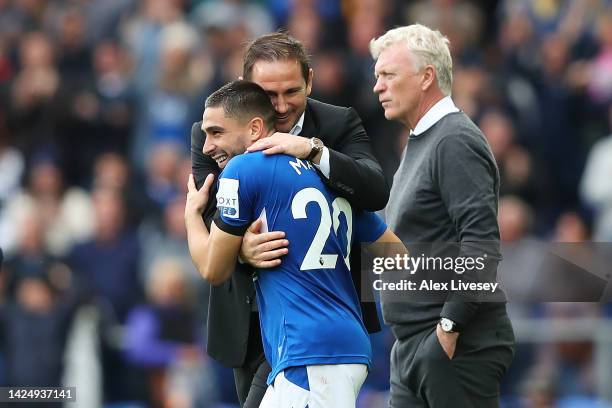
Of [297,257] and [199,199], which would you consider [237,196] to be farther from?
[199,199]

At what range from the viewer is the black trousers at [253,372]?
5547mm

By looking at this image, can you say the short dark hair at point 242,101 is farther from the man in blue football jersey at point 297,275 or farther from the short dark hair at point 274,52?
the short dark hair at point 274,52

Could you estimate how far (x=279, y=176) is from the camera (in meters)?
5.04

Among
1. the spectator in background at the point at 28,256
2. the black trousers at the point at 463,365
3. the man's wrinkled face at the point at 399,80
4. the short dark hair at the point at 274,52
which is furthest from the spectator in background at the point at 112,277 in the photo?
the short dark hair at the point at 274,52

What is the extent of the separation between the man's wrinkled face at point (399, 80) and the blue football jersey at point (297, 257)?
3.09 feet

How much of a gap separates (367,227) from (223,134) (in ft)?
2.41

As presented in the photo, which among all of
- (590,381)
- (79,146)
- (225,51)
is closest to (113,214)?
(79,146)

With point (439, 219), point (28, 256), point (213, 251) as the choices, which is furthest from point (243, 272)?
point (28, 256)

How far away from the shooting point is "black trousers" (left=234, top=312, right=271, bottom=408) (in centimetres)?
555

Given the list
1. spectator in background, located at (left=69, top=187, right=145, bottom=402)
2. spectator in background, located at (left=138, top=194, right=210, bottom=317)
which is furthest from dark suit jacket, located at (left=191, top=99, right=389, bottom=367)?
spectator in background, located at (left=138, top=194, right=210, bottom=317)

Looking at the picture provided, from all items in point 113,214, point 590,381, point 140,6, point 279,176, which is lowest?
point 590,381

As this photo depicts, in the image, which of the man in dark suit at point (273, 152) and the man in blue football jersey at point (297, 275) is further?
the man in dark suit at point (273, 152)

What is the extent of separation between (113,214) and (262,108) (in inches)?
251

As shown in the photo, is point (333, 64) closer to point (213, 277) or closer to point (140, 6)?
point (140, 6)
